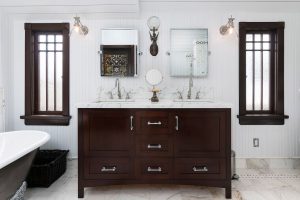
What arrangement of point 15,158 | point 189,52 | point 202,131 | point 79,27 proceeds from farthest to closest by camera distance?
point 189,52 → point 79,27 → point 202,131 → point 15,158

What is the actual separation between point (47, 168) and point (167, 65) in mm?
1755

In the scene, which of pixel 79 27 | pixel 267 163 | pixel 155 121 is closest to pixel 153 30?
pixel 79 27

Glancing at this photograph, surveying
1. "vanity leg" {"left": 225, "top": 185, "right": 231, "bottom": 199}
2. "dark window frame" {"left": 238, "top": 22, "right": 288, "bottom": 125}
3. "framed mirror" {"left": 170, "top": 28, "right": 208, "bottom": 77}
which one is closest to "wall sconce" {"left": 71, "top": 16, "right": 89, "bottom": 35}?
"framed mirror" {"left": 170, "top": 28, "right": 208, "bottom": 77}

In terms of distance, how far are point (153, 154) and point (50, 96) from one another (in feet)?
5.37

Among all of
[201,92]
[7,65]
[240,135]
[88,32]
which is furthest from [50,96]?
[240,135]

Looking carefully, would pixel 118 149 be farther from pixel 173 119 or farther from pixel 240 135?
pixel 240 135

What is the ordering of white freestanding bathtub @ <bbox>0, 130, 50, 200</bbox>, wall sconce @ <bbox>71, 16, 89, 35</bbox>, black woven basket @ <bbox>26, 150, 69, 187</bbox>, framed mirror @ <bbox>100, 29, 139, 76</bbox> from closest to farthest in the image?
white freestanding bathtub @ <bbox>0, 130, 50, 200</bbox> → black woven basket @ <bbox>26, 150, 69, 187</bbox> → wall sconce @ <bbox>71, 16, 89, 35</bbox> → framed mirror @ <bbox>100, 29, 139, 76</bbox>

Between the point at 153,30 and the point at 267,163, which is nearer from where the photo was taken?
the point at 153,30

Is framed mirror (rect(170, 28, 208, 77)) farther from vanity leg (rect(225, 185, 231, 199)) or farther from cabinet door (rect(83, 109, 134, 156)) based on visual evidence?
vanity leg (rect(225, 185, 231, 199))

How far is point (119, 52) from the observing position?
2893mm

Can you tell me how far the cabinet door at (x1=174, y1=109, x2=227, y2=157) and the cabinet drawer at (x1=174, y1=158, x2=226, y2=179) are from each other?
0.10 metres

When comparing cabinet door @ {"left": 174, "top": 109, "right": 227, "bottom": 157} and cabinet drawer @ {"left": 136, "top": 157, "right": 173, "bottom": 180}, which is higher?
cabinet door @ {"left": 174, "top": 109, "right": 227, "bottom": 157}

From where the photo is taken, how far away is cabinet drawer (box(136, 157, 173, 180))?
7.33ft

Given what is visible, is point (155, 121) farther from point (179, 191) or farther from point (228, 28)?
point (228, 28)
